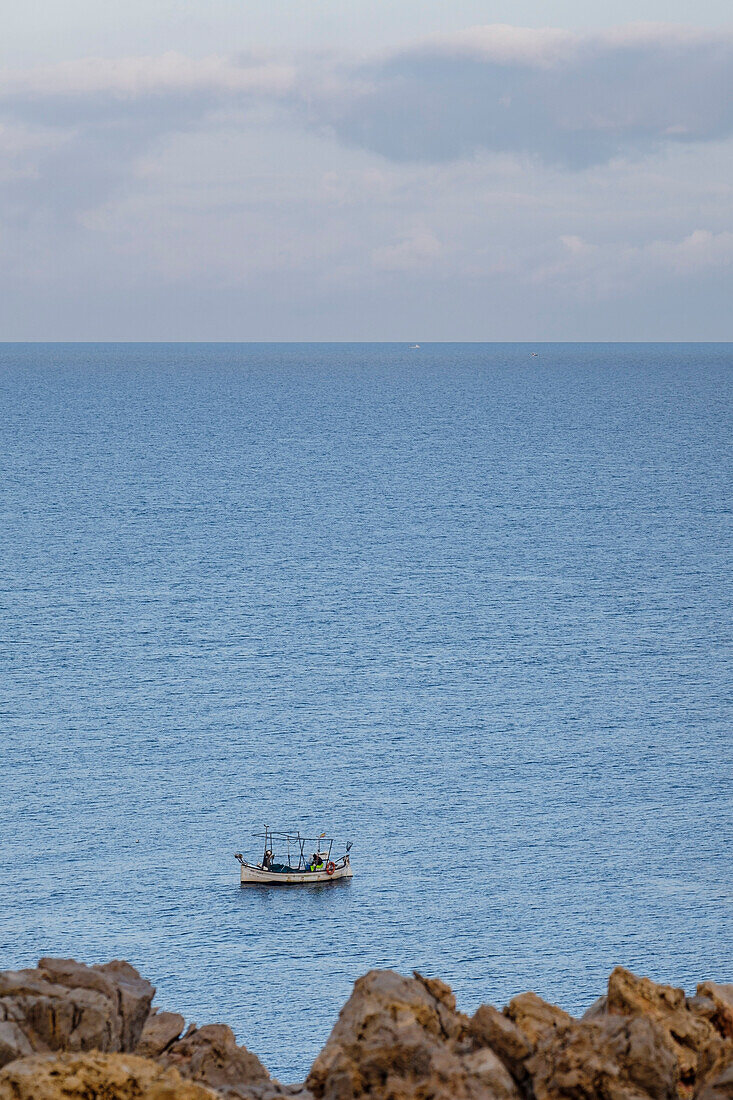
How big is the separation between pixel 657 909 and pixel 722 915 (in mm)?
4715

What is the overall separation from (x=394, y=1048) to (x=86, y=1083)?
5319 millimetres

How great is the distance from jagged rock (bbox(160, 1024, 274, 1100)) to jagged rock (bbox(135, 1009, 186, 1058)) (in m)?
0.18

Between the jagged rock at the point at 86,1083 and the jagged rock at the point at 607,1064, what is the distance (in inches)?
238

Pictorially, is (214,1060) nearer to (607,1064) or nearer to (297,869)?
(607,1064)

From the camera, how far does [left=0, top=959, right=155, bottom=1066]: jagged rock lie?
85.7 feet

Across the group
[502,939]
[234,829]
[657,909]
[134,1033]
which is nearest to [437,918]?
[502,939]

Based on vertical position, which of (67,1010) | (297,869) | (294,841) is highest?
(67,1010)

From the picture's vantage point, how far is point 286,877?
10206 centimetres

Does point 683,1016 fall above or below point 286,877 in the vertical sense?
above

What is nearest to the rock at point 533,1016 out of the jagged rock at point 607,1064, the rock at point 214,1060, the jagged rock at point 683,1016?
the jagged rock at point 683,1016

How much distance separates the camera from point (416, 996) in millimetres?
26109

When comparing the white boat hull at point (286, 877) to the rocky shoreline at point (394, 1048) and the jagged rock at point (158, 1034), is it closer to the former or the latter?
the jagged rock at point (158, 1034)

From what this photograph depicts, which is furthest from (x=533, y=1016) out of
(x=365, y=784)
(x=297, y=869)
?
(x=365, y=784)

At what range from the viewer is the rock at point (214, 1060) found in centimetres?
2889
